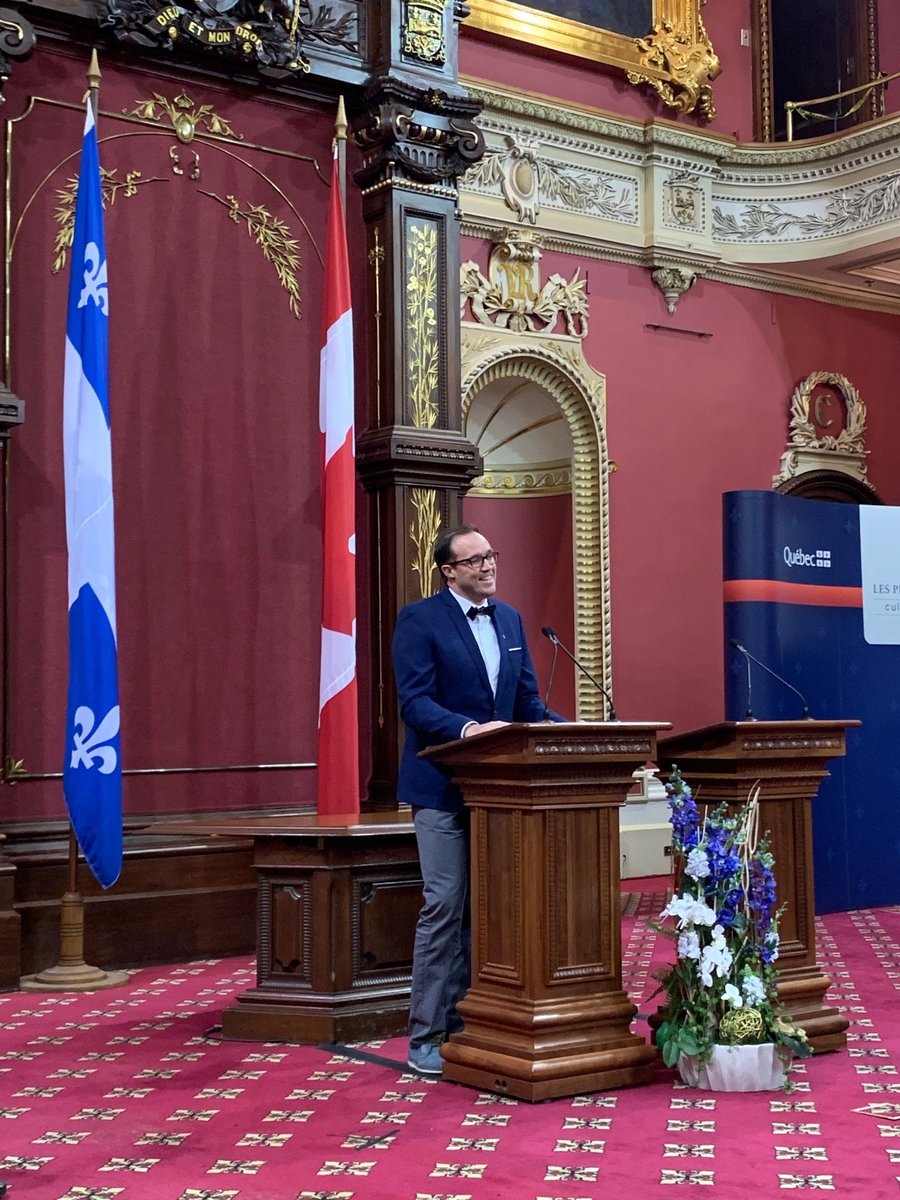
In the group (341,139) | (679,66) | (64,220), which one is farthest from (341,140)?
(679,66)

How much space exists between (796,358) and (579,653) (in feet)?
8.78

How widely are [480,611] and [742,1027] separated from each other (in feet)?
4.09

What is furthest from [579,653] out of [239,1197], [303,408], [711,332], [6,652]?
[239,1197]

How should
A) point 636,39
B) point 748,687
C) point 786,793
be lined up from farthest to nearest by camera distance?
point 636,39
point 748,687
point 786,793

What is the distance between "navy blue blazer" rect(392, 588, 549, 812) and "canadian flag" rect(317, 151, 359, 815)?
1674 mm

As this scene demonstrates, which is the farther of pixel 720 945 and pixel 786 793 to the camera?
pixel 786 793

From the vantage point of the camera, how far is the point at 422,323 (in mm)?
6480

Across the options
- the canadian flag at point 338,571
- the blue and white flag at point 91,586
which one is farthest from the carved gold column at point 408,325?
the blue and white flag at point 91,586

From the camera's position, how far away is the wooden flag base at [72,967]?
208 inches

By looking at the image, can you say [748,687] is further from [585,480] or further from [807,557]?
[585,480]

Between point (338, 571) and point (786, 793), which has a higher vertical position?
point (338, 571)

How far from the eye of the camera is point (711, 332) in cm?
966

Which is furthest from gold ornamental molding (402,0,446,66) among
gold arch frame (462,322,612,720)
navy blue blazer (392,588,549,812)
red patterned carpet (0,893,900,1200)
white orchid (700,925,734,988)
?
white orchid (700,925,734,988)

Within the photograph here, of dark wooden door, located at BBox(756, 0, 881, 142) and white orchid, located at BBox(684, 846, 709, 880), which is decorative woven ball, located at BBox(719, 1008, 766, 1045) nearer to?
white orchid, located at BBox(684, 846, 709, 880)
